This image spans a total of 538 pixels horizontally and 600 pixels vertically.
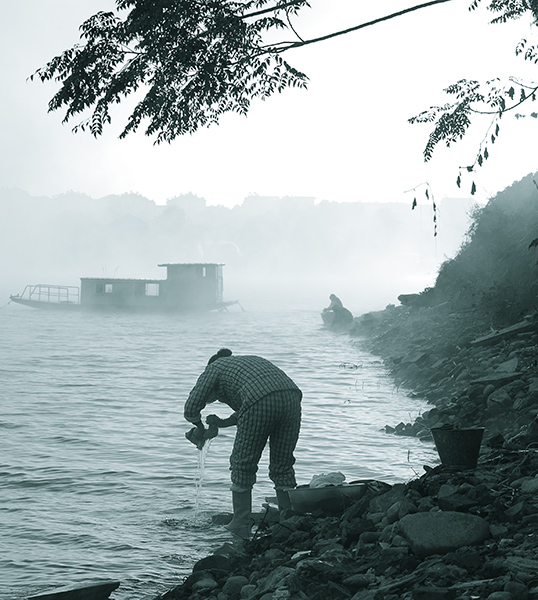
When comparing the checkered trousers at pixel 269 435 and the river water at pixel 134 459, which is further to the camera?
the river water at pixel 134 459

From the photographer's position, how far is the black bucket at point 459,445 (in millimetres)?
6711

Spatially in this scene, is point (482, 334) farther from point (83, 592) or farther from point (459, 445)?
point (83, 592)

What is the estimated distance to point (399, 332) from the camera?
29.1m

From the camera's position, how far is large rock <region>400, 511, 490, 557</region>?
501cm

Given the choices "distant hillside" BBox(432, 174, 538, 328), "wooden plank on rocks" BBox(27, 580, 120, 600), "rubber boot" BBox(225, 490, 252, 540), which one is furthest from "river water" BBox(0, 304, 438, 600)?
"distant hillside" BBox(432, 174, 538, 328)

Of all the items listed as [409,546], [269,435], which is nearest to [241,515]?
[269,435]

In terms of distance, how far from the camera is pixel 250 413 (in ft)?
23.7

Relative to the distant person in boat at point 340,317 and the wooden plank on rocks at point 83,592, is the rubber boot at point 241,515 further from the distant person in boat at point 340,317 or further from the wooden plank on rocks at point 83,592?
the distant person in boat at point 340,317

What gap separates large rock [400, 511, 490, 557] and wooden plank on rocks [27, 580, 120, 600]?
2.32m

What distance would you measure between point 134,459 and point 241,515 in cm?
485

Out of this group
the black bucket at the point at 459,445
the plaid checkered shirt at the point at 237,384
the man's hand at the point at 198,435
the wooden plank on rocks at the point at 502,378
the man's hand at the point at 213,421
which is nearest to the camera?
the black bucket at the point at 459,445

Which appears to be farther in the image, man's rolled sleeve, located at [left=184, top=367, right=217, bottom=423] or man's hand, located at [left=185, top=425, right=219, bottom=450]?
man's hand, located at [left=185, top=425, right=219, bottom=450]

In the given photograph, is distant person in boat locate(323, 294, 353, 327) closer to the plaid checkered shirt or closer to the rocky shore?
the rocky shore

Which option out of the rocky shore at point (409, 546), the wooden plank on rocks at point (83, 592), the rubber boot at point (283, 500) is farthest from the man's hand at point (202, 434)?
the wooden plank on rocks at point (83, 592)
